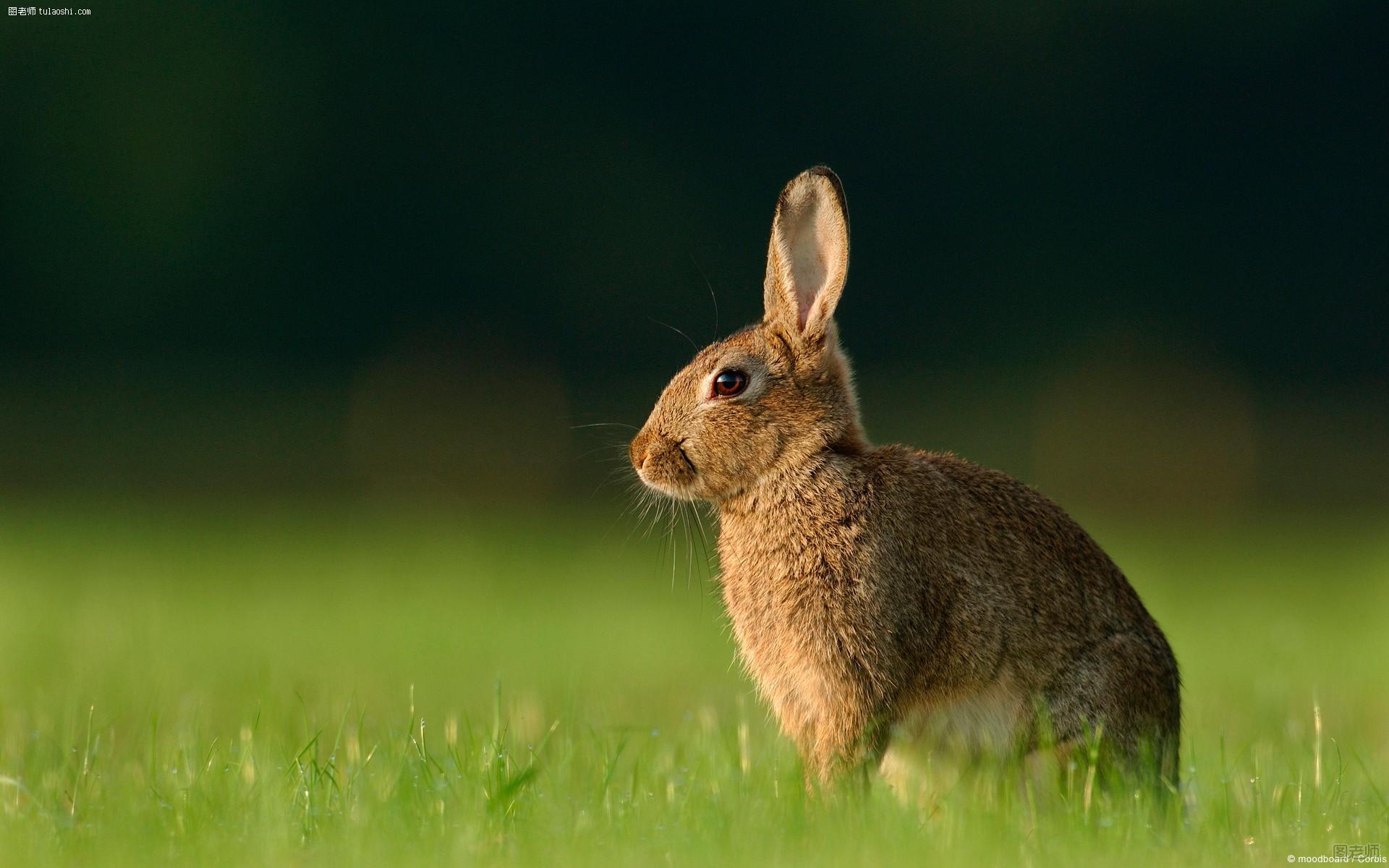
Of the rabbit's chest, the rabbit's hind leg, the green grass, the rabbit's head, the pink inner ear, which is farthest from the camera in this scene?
the pink inner ear

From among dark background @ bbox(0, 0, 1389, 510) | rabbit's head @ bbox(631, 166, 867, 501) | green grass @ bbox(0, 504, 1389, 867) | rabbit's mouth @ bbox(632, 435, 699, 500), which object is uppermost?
dark background @ bbox(0, 0, 1389, 510)

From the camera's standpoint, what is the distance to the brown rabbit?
4512 millimetres

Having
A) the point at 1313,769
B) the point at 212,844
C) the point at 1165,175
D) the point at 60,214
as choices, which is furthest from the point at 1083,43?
the point at 212,844

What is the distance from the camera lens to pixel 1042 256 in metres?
20.8

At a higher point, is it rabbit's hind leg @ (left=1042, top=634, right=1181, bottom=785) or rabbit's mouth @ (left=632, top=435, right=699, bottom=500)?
rabbit's mouth @ (left=632, top=435, right=699, bottom=500)

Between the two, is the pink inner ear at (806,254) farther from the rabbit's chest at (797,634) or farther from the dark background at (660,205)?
the dark background at (660,205)

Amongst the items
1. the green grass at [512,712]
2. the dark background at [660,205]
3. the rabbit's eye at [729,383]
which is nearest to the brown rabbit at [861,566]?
the rabbit's eye at [729,383]

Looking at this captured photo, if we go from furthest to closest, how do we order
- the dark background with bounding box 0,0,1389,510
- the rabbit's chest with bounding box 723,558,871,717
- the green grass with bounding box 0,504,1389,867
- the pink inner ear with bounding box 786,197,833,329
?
the dark background with bounding box 0,0,1389,510 < the pink inner ear with bounding box 786,197,833,329 < the rabbit's chest with bounding box 723,558,871,717 < the green grass with bounding box 0,504,1389,867

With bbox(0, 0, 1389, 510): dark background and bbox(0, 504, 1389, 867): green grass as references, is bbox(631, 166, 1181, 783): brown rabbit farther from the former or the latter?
bbox(0, 0, 1389, 510): dark background

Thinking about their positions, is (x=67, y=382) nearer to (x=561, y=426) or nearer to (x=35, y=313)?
(x=35, y=313)

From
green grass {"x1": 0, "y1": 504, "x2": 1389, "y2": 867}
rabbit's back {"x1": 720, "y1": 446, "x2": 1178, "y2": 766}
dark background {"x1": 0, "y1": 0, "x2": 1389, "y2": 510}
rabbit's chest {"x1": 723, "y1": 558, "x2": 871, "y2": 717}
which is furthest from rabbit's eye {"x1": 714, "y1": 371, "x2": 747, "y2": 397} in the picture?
dark background {"x1": 0, "y1": 0, "x2": 1389, "y2": 510}

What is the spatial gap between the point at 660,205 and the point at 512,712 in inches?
611

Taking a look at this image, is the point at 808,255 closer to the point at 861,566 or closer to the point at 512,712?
the point at 861,566

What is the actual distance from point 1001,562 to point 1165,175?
17.5 m
